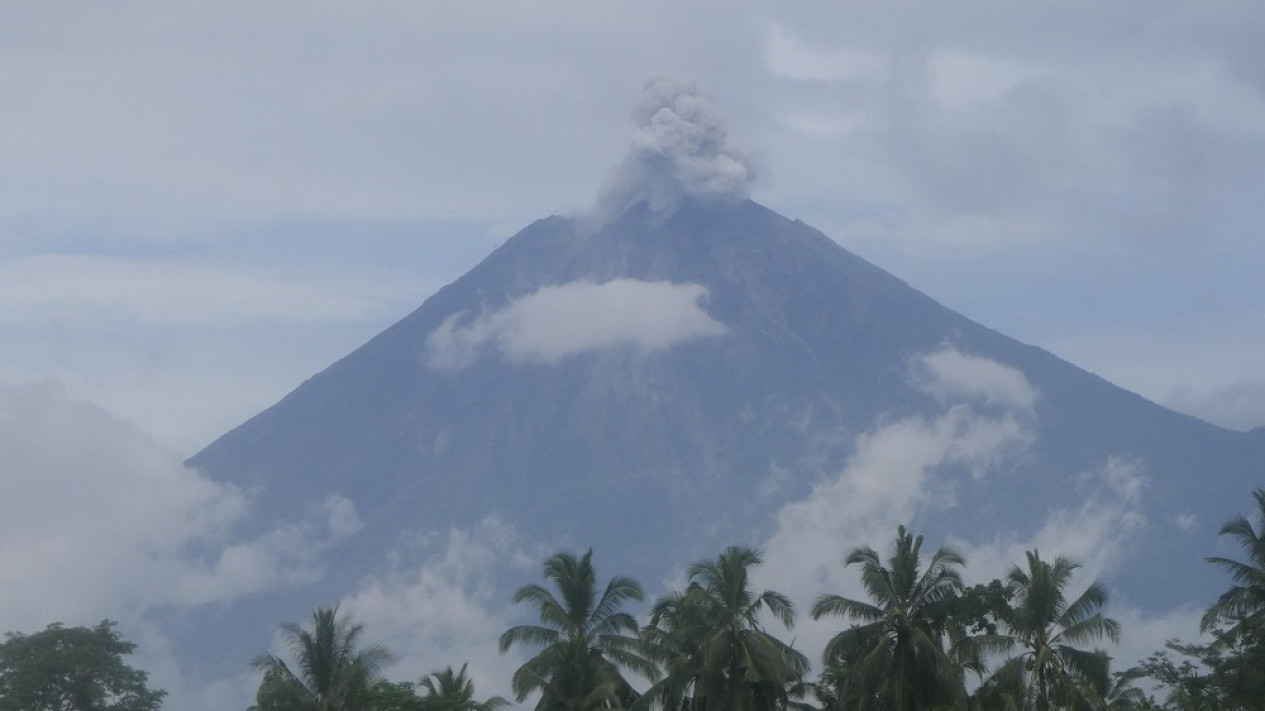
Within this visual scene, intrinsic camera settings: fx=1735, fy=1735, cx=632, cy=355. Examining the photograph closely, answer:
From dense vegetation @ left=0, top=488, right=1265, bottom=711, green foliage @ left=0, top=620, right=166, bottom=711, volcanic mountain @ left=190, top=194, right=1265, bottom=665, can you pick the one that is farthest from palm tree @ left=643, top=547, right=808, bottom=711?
volcanic mountain @ left=190, top=194, right=1265, bottom=665

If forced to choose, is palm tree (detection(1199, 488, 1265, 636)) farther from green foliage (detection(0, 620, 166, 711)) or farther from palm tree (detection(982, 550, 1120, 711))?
green foliage (detection(0, 620, 166, 711))

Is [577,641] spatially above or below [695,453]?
below

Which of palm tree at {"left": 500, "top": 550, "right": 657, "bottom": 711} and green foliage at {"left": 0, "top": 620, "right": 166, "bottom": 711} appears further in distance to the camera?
green foliage at {"left": 0, "top": 620, "right": 166, "bottom": 711}

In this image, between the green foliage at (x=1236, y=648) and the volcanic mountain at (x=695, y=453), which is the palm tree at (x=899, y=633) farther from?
the volcanic mountain at (x=695, y=453)

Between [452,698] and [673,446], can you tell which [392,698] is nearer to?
[452,698]

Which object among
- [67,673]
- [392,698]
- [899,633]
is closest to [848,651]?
[899,633]

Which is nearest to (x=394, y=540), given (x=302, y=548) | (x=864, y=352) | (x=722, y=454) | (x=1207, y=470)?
(x=302, y=548)

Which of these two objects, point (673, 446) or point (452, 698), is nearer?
point (452, 698)
